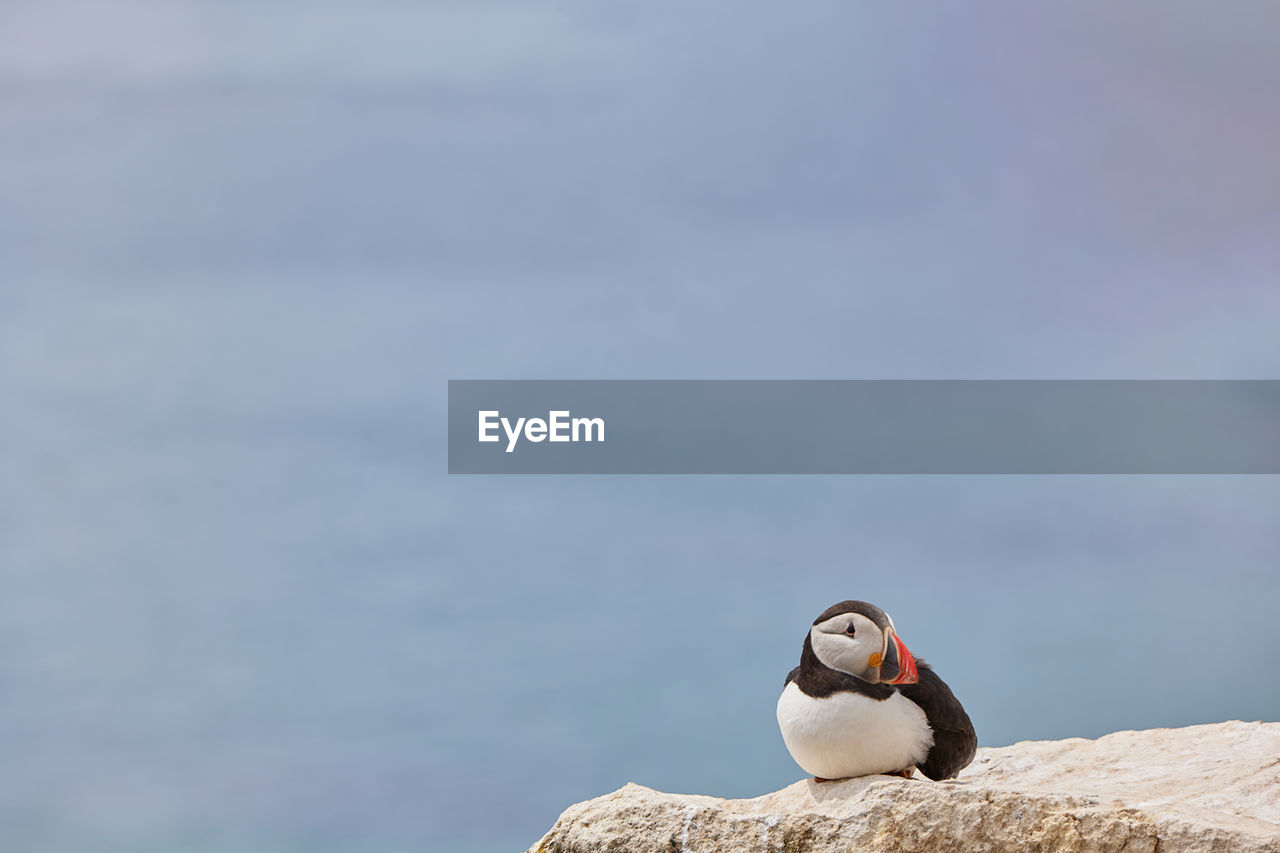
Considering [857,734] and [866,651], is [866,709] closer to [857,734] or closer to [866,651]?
[857,734]

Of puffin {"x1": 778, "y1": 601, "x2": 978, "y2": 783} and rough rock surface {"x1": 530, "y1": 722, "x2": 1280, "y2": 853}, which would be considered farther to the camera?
puffin {"x1": 778, "y1": 601, "x2": 978, "y2": 783}

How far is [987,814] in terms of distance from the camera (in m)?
4.30

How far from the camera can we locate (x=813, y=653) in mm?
4961

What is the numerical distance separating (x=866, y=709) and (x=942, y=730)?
1.35 feet

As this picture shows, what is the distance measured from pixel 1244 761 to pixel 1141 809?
140 centimetres

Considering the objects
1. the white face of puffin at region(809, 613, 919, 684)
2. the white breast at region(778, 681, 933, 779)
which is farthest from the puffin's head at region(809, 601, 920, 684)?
the white breast at region(778, 681, 933, 779)

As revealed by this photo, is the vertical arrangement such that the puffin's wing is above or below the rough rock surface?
above

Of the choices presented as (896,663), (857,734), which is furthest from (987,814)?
(896,663)

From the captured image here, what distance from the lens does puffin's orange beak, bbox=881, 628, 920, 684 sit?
16.0ft

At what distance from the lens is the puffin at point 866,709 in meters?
4.81

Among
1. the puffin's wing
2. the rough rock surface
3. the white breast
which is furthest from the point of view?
the puffin's wing

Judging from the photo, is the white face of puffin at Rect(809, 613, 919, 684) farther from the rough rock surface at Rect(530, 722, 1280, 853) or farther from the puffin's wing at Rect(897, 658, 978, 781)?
the rough rock surface at Rect(530, 722, 1280, 853)

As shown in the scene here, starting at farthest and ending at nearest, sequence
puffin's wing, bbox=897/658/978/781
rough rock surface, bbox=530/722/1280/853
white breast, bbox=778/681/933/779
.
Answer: puffin's wing, bbox=897/658/978/781
white breast, bbox=778/681/933/779
rough rock surface, bbox=530/722/1280/853

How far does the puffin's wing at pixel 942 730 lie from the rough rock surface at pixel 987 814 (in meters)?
0.15
